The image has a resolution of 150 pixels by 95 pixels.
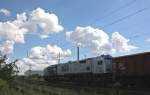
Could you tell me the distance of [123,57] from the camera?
1212 inches

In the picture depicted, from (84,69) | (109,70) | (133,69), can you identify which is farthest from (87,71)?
(133,69)

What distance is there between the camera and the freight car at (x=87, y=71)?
3755 cm

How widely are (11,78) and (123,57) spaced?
1165cm

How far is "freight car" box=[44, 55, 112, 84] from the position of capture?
123ft

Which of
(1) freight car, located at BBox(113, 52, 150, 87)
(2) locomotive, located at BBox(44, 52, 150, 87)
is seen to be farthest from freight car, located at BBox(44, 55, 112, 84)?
(1) freight car, located at BBox(113, 52, 150, 87)

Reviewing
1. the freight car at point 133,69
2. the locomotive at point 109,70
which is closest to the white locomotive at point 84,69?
the locomotive at point 109,70

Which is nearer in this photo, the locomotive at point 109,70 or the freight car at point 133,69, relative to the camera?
the freight car at point 133,69

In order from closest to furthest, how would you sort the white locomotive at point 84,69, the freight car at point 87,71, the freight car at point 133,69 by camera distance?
the freight car at point 133,69
the freight car at point 87,71
the white locomotive at point 84,69

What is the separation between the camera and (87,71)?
43750 mm

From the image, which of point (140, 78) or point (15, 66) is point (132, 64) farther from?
point (15, 66)

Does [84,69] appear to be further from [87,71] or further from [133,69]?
[133,69]

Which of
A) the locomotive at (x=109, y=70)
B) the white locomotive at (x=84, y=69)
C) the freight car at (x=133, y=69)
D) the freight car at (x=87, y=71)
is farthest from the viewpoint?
the white locomotive at (x=84, y=69)

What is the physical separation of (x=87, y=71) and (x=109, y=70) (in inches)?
287

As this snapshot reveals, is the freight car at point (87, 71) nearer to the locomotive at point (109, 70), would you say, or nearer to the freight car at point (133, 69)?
the locomotive at point (109, 70)
